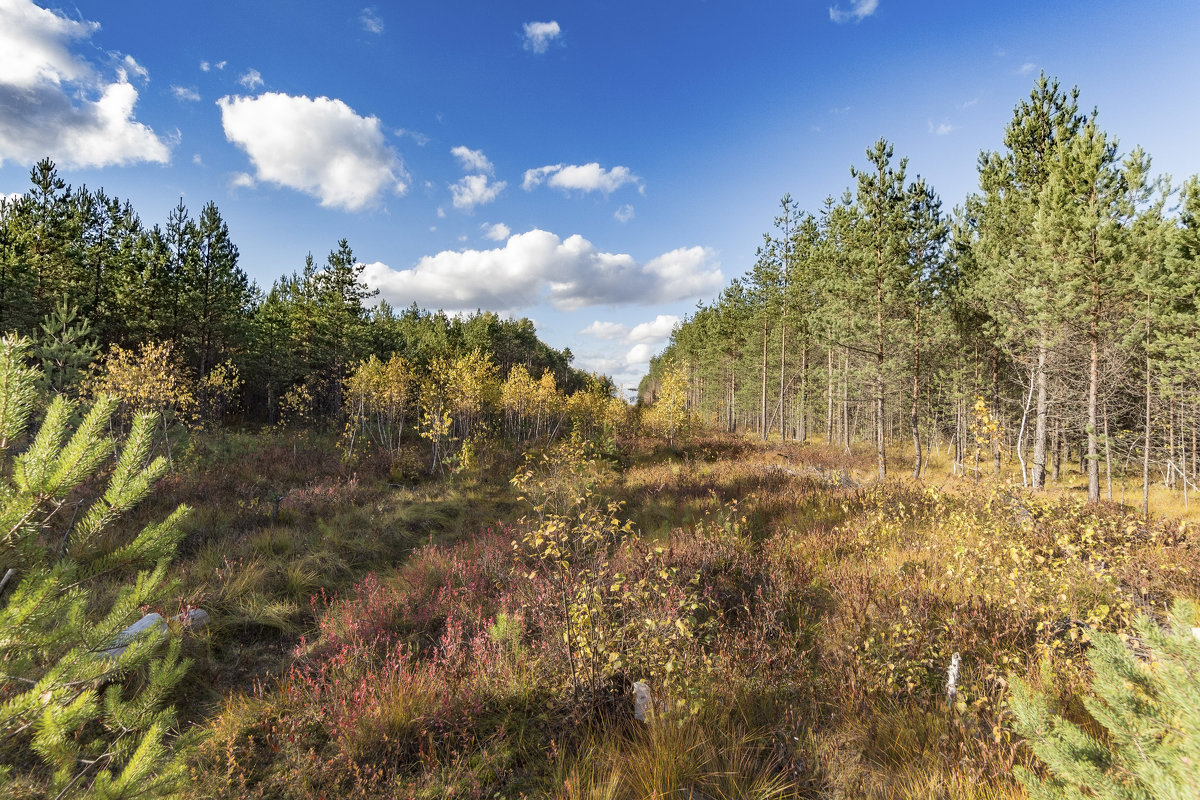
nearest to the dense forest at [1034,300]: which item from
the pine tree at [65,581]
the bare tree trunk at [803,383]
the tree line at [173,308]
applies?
the bare tree trunk at [803,383]

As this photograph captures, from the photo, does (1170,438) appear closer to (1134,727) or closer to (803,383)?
(803,383)

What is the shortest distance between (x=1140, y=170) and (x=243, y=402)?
4309cm

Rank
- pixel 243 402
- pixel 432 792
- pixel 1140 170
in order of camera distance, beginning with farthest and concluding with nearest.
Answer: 1. pixel 243 402
2. pixel 1140 170
3. pixel 432 792

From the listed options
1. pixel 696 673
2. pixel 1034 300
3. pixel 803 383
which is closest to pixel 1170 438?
pixel 1034 300

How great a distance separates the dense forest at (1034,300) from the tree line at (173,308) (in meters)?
22.6

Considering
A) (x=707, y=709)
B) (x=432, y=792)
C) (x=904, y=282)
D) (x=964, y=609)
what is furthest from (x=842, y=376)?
(x=432, y=792)

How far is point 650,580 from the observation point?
5.26 metres

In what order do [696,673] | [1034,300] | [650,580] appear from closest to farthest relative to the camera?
[696,673]
[650,580]
[1034,300]

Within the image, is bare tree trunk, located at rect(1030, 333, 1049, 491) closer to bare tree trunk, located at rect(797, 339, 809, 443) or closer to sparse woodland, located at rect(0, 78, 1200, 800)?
sparse woodland, located at rect(0, 78, 1200, 800)

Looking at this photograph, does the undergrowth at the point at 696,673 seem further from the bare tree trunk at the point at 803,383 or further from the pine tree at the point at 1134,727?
the bare tree trunk at the point at 803,383

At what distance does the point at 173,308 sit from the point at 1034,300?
3381cm

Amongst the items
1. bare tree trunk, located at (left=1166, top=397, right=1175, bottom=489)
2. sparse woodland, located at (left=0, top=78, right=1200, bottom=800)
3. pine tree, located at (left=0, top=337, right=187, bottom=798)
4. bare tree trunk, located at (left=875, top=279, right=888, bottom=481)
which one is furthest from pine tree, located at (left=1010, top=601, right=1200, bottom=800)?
bare tree trunk, located at (left=875, top=279, right=888, bottom=481)

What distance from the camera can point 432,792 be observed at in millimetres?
3055

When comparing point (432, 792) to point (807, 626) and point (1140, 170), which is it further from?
point (1140, 170)
